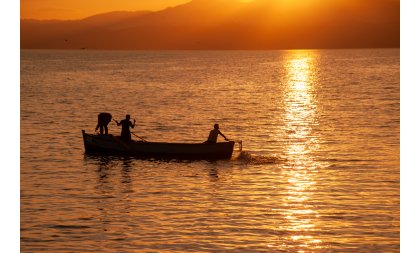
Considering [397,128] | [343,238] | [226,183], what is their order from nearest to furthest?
[343,238], [226,183], [397,128]

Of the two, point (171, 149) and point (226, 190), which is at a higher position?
point (171, 149)

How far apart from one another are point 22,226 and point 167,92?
83.0 metres

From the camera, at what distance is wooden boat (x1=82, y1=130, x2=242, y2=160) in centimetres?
3988

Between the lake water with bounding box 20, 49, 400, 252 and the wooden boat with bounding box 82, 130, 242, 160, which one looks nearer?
the lake water with bounding box 20, 49, 400, 252

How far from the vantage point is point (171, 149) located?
40.1 meters

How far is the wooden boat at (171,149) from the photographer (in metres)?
39.9

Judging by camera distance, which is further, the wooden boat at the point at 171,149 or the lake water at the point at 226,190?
the wooden boat at the point at 171,149

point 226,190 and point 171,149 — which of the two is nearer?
point 226,190

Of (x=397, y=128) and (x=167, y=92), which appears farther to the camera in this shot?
(x=167, y=92)

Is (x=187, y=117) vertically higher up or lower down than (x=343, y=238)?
higher up

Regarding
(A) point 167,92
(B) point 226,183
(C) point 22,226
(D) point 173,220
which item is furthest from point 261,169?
(A) point 167,92
